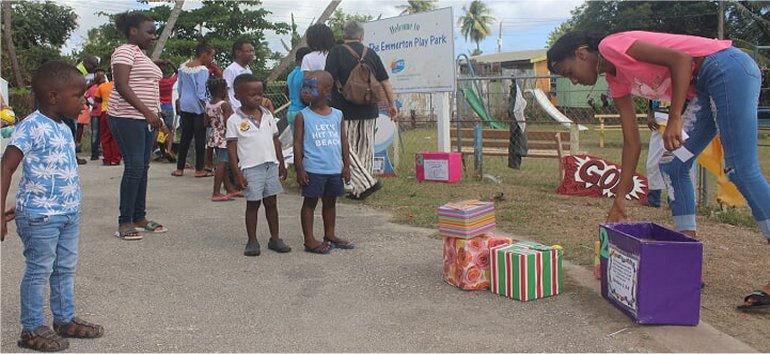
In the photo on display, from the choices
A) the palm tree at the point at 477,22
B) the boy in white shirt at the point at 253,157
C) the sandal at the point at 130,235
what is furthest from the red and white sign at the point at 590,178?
the palm tree at the point at 477,22

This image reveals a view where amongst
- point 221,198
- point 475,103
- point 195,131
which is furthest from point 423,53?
point 475,103

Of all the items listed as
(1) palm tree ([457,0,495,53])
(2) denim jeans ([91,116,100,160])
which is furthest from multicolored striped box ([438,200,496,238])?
(1) palm tree ([457,0,495,53])

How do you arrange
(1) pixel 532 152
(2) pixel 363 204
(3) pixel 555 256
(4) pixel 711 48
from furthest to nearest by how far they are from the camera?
1. (1) pixel 532 152
2. (2) pixel 363 204
3. (3) pixel 555 256
4. (4) pixel 711 48

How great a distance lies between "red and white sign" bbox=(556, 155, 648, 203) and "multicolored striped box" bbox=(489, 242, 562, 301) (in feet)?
13.0

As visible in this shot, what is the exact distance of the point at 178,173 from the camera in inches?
362

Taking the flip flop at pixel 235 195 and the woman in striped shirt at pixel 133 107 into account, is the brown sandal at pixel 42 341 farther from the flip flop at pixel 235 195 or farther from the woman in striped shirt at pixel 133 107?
the flip flop at pixel 235 195

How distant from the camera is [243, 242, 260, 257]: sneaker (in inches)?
191

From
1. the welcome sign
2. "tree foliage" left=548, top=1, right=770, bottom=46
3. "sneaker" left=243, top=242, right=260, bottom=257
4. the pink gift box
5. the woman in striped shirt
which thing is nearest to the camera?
"sneaker" left=243, top=242, right=260, bottom=257

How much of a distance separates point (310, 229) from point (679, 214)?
252cm

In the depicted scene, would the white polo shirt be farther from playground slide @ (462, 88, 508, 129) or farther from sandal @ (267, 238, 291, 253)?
playground slide @ (462, 88, 508, 129)

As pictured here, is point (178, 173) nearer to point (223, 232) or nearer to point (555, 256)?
point (223, 232)

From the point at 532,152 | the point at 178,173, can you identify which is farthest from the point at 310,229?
the point at 532,152

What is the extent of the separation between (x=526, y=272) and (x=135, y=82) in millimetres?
3372

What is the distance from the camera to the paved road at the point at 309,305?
3.16 metres
